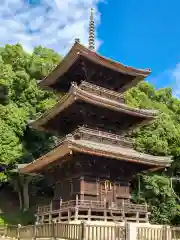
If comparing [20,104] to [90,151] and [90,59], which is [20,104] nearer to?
[90,59]

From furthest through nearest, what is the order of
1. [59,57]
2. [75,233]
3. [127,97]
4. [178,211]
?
[59,57] < [127,97] < [178,211] < [75,233]

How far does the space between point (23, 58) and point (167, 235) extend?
32.2 metres

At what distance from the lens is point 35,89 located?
38938 mm

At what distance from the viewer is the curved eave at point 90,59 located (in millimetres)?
22562

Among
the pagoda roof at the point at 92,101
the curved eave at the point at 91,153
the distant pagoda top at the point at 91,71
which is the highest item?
the distant pagoda top at the point at 91,71

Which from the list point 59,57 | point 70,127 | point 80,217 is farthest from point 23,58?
point 80,217

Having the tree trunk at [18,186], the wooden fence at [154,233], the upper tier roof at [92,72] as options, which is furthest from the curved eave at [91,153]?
the tree trunk at [18,186]

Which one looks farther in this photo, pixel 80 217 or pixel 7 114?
pixel 7 114

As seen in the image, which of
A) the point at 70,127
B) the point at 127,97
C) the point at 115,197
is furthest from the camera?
the point at 127,97

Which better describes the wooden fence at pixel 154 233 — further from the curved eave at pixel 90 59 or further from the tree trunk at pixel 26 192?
the tree trunk at pixel 26 192

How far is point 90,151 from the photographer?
19047 millimetres

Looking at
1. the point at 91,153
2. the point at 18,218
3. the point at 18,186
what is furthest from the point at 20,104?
the point at 91,153

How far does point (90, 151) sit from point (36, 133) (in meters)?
18.9

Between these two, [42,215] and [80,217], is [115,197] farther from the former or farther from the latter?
[42,215]
